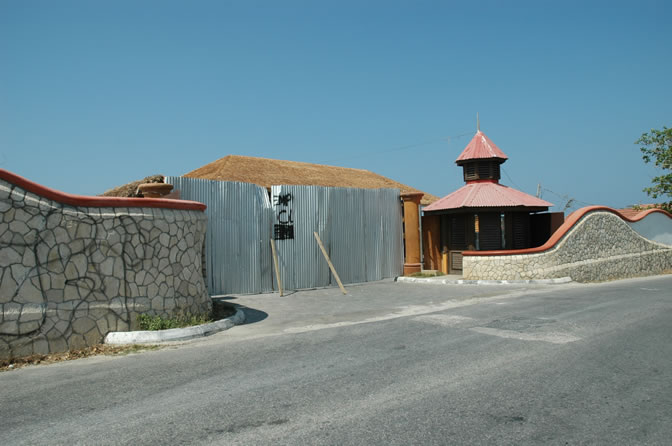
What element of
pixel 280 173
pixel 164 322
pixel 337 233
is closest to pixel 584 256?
pixel 337 233

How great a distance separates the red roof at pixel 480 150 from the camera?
19.9 metres

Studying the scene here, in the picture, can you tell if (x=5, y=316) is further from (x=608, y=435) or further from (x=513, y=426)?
(x=608, y=435)

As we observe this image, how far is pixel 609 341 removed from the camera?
7133 millimetres

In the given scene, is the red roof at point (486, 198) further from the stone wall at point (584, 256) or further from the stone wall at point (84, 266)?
the stone wall at point (84, 266)

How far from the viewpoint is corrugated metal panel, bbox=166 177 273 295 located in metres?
12.6

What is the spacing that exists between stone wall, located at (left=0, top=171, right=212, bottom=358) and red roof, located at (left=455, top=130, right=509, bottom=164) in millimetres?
14427

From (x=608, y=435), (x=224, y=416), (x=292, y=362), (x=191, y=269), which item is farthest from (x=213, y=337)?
(x=608, y=435)

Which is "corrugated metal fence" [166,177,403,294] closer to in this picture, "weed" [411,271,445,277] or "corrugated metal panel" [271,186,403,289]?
"corrugated metal panel" [271,186,403,289]

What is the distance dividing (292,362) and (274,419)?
200cm

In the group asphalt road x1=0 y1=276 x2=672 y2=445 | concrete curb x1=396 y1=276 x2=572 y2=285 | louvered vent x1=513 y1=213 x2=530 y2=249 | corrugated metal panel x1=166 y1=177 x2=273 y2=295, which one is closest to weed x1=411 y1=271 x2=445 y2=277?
concrete curb x1=396 y1=276 x2=572 y2=285

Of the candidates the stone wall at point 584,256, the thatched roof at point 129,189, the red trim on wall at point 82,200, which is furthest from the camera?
the stone wall at point 584,256

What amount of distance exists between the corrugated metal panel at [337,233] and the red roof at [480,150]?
15.6 feet

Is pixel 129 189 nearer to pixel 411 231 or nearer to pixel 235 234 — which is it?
pixel 235 234

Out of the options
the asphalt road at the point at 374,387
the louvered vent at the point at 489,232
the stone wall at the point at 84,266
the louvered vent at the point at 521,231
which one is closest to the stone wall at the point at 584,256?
the louvered vent at the point at 489,232
